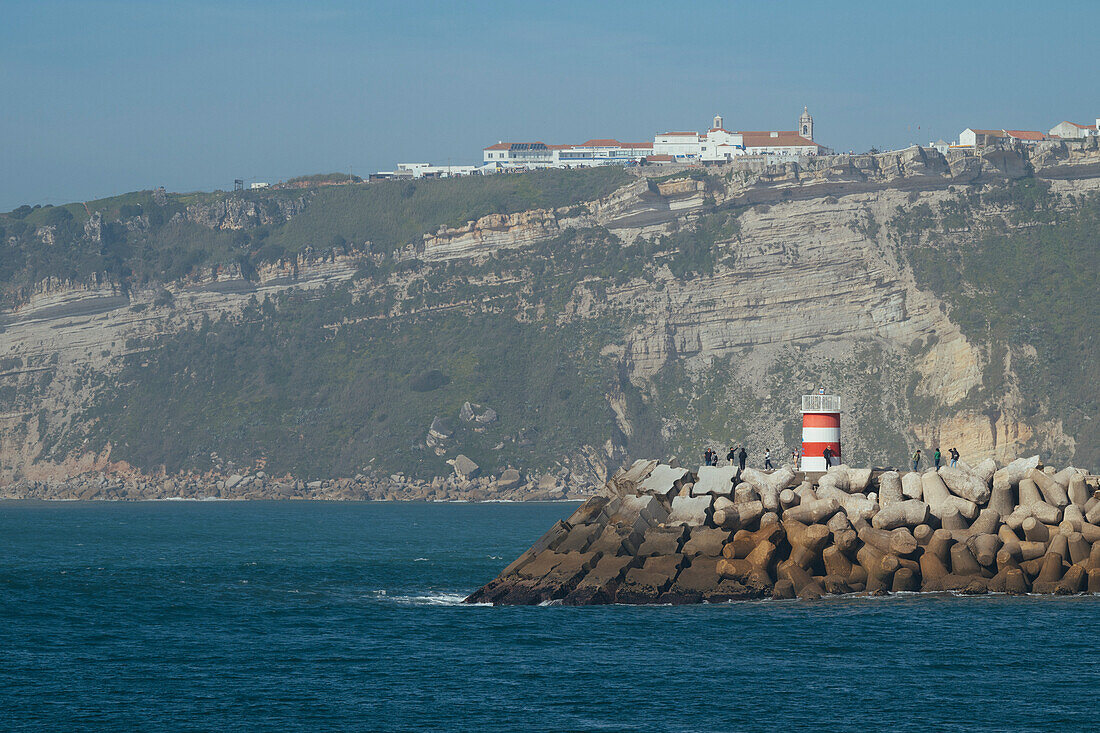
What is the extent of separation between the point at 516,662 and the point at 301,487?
100 m

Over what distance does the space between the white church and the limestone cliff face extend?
22959mm

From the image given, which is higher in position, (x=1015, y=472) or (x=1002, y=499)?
(x=1015, y=472)

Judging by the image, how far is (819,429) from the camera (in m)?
39.2

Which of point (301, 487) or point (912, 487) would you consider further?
point (301, 487)

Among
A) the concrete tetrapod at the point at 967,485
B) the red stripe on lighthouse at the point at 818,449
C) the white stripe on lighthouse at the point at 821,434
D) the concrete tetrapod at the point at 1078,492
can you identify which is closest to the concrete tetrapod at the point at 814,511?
the concrete tetrapod at the point at 967,485

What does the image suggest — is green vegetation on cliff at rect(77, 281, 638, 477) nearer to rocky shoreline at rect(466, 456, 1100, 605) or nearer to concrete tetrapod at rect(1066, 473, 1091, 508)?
rocky shoreline at rect(466, 456, 1100, 605)

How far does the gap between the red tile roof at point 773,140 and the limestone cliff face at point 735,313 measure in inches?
997

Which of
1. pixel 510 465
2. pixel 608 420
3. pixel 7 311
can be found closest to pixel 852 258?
pixel 608 420

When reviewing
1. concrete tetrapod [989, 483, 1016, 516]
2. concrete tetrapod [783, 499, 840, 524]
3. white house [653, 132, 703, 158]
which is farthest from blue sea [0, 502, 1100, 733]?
white house [653, 132, 703, 158]

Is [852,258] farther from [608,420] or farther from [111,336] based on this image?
[111,336]

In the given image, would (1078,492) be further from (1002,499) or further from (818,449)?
(818,449)

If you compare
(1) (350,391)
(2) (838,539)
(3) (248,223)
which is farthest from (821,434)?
(3) (248,223)

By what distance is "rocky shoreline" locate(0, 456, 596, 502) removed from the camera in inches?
4742

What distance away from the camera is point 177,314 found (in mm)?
151875
